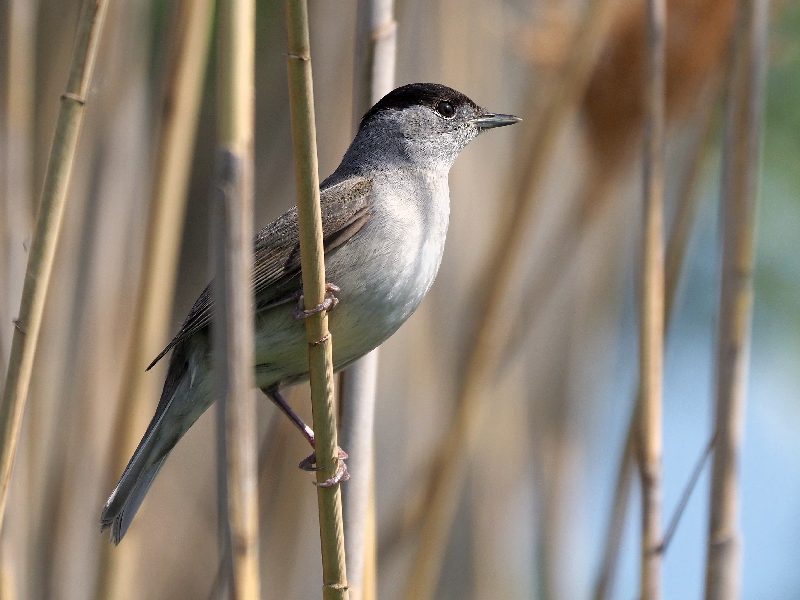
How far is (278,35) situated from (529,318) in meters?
1.52

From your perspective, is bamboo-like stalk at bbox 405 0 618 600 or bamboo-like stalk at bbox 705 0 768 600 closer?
bamboo-like stalk at bbox 705 0 768 600

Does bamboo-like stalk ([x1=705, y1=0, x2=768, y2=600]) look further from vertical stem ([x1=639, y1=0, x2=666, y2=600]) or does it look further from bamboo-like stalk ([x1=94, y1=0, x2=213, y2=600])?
bamboo-like stalk ([x1=94, y1=0, x2=213, y2=600])

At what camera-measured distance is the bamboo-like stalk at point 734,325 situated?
2.32 m

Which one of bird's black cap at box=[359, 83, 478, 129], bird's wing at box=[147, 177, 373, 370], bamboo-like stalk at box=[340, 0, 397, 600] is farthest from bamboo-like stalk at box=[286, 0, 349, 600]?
bird's black cap at box=[359, 83, 478, 129]

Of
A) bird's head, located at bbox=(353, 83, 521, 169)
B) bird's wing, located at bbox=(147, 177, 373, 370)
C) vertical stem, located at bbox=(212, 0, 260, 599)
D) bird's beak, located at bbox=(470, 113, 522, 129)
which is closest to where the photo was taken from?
vertical stem, located at bbox=(212, 0, 260, 599)

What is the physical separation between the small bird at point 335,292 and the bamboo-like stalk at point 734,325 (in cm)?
77

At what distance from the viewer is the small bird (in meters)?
2.55

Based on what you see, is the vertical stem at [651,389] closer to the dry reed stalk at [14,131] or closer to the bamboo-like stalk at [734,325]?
the bamboo-like stalk at [734,325]

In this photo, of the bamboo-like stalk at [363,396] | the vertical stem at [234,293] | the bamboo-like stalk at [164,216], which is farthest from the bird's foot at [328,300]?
the vertical stem at [234,293]

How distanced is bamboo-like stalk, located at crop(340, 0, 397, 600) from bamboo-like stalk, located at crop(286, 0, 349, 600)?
522 millimetres

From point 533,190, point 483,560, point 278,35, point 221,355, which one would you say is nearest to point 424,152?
point 533,190

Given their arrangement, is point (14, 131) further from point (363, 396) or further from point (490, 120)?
point (490, 120)

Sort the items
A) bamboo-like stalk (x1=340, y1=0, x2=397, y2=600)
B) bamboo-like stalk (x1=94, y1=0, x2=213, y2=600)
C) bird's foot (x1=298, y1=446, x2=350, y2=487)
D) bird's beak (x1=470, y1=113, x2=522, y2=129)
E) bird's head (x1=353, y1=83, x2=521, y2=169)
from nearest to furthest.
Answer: bird's foot (x1=298, y1=446, x2=350, y2=487) → bamboo-like stalk (x1=340, y1=0, x2=397, y2=600) → bamboo-like stalk (x1=94, y1=0, x2=213, y2=600) → bird's head (x1=353, y1=83, x2=521, y2=169) → bird's beak (x1=470, y1=113, x2=522, y2=129)

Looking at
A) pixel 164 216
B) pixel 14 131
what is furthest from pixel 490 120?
pixel 14 131
